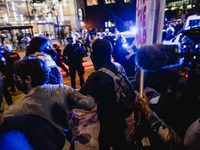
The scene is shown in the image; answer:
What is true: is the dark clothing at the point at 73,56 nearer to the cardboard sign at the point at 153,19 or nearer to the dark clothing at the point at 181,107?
the cardboard sign at the point at 153,19

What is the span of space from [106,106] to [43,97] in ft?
2.86

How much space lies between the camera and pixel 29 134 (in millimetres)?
747

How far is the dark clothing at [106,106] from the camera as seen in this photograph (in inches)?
67.2

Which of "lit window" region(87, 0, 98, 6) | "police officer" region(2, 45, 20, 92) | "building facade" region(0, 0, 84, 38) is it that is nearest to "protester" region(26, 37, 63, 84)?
"police officer" region(2, 45, 20, 92)

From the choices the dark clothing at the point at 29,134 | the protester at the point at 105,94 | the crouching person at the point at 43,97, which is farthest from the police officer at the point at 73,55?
the dark clothing at the point at 29,134

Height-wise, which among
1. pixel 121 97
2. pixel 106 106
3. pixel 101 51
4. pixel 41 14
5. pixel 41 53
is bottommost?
pixel 106 106

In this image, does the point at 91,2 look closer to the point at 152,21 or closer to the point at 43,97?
the point at 152,21

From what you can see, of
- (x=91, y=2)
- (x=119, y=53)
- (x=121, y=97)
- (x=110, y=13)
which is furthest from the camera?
(x=91, y=2)

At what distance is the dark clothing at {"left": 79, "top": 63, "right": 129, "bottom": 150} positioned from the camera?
1.71 meters

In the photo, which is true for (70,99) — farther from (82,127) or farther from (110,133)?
(82,127)

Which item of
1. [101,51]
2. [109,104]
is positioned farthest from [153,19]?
[109,104]

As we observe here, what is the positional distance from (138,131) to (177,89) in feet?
3.38

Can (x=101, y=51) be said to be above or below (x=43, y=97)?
above

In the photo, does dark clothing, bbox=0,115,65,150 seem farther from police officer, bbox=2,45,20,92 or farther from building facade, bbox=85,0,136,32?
building facade, bbox=85,0,136,32
